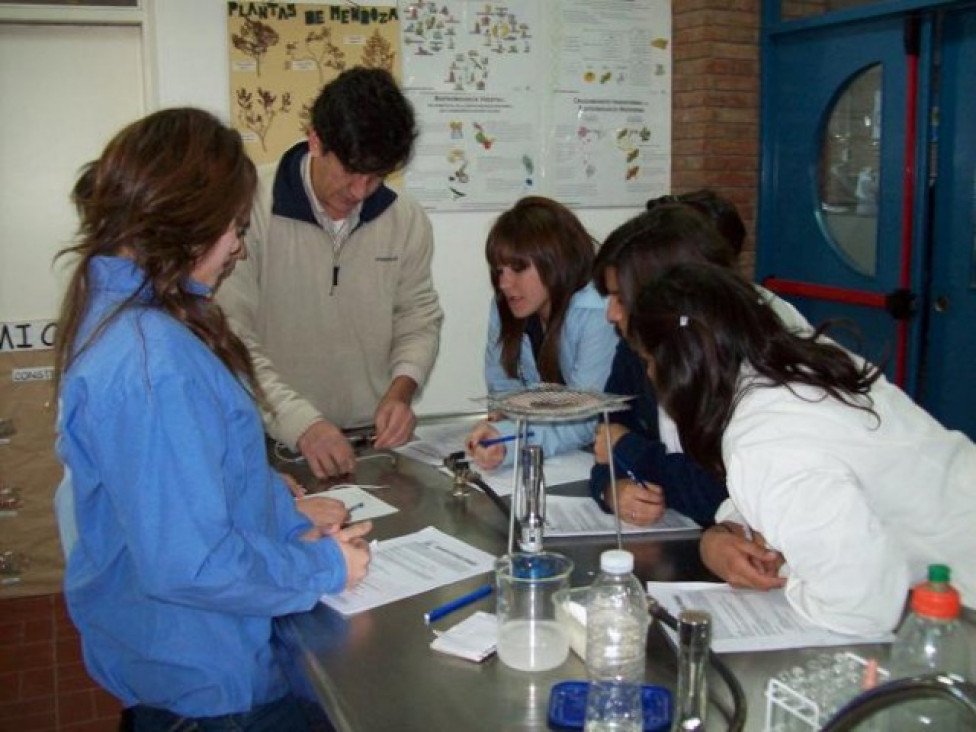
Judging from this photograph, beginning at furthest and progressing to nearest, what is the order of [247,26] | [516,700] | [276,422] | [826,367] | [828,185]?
[828,185] → [247,26] → [276,422] → [826,367] → [516,700]

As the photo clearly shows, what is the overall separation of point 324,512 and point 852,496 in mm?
892

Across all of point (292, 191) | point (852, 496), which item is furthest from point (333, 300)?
point (852, 496)

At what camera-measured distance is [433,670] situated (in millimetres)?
1202

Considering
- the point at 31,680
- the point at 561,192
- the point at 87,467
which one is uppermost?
the point at 561,192

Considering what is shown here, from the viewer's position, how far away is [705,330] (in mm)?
1417

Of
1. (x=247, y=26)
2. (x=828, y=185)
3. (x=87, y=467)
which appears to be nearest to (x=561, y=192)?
(x=828, y=185)

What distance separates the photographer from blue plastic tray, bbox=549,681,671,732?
1.06 meters

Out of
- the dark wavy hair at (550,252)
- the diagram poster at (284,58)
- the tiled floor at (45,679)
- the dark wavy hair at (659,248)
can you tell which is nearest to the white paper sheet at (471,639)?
the dark wavy hair at (659,248)

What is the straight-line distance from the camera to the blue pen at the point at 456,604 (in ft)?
4.40

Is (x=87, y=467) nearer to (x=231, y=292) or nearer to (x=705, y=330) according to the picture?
(x=705, y=330)

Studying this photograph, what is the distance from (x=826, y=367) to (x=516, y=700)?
66 cm

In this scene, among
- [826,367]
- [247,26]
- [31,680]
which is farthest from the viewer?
[247,26]

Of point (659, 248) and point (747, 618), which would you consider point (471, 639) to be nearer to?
point (747, 618)

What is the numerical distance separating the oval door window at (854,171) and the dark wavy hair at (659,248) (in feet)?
7.21
